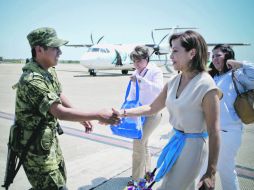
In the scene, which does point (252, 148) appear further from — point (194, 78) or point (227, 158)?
point (194, 78)

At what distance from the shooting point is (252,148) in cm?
538

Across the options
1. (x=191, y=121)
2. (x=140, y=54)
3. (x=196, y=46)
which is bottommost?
(x=191, y=121)

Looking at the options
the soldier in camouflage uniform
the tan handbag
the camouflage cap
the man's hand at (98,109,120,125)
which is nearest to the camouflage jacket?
the soldier in camouflage uniform

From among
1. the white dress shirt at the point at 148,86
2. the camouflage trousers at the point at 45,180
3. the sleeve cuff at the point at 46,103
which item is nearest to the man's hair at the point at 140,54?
the white dress shirt at the point at 148,86

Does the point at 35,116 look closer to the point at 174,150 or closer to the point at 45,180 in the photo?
the point at 45,180

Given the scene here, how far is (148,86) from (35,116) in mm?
1878

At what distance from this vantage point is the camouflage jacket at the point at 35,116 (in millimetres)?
2061

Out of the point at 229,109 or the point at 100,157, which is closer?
the point at 229,109

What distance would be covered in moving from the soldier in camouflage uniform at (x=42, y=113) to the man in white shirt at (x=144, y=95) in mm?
1458

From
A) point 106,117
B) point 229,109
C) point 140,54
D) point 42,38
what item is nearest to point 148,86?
point 140,54

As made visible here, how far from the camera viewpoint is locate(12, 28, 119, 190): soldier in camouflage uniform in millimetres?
2053

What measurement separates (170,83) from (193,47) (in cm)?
43

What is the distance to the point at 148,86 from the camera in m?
3.67

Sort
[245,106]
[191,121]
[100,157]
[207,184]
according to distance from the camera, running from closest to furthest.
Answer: [207,184], [191,121], [245,106], [100,157]
